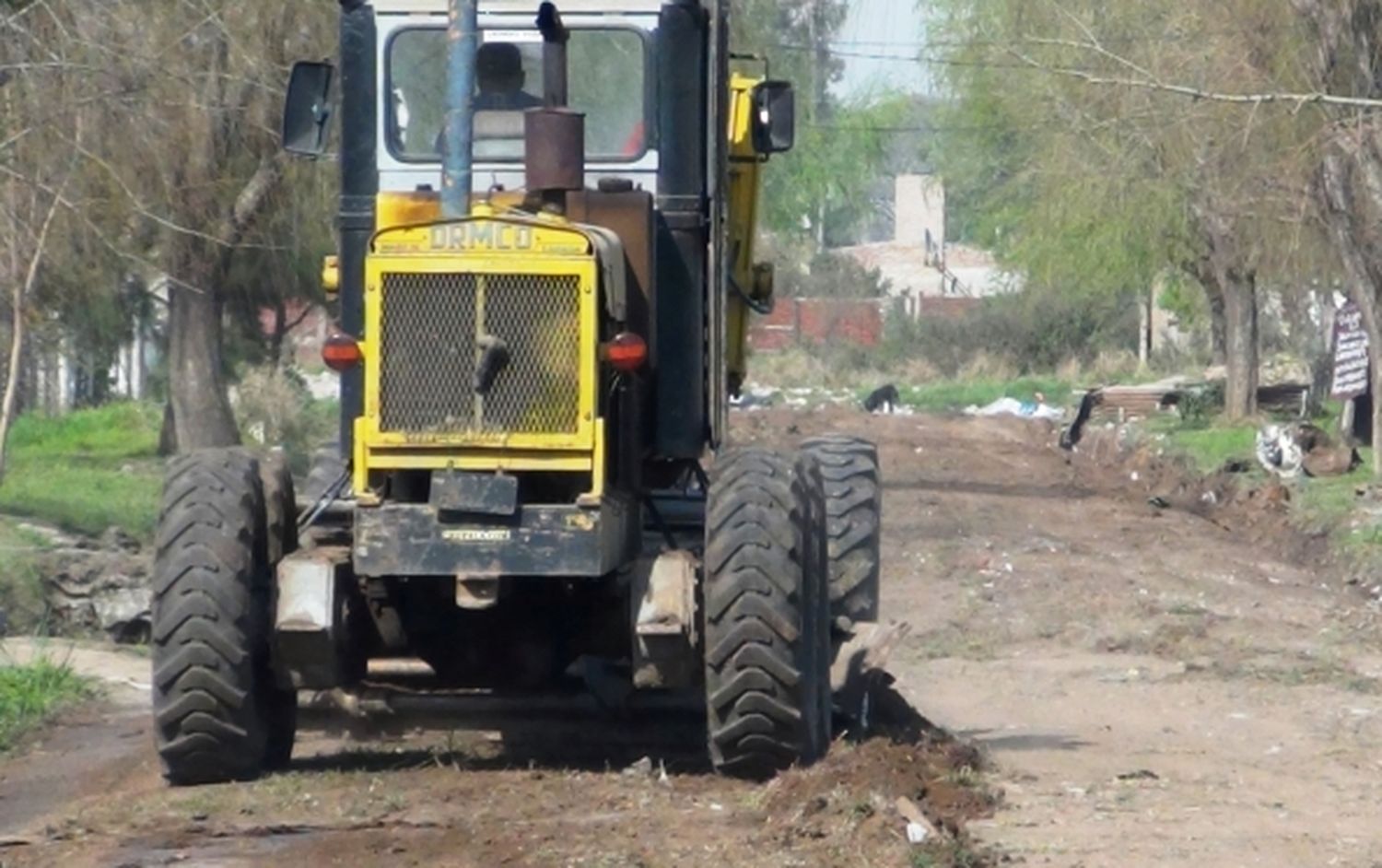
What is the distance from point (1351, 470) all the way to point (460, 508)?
2005cm

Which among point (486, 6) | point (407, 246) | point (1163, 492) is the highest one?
point (486, 6)

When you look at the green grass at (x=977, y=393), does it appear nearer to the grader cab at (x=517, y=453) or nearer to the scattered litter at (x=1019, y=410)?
the scattered litter at (x=1019, y=410)

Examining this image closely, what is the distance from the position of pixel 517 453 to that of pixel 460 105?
1.38 m

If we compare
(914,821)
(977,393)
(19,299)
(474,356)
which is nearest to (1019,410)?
(977,393)

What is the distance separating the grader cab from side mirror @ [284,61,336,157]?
1 cm

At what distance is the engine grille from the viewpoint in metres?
9.24

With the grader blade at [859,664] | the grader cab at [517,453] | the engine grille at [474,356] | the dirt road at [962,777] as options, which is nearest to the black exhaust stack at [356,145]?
→ the grader cab at [517,453]

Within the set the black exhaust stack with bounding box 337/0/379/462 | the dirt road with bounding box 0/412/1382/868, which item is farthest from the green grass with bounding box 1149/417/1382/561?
the black exhaust stack with bounding box 337/0/379/462

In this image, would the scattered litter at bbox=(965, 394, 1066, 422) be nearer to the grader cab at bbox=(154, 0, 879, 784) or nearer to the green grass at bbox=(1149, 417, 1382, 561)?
the green grass at bbox=(1149, 417, 1382, 561)

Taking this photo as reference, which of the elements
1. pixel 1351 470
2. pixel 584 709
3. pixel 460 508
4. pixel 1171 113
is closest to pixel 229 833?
pixel 460 508

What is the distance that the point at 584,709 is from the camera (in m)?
10.2

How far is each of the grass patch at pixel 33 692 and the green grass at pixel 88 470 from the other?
4932mm

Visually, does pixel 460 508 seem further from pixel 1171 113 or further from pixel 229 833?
pixel 1171 113

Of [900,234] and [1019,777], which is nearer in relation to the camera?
[1019,777]
